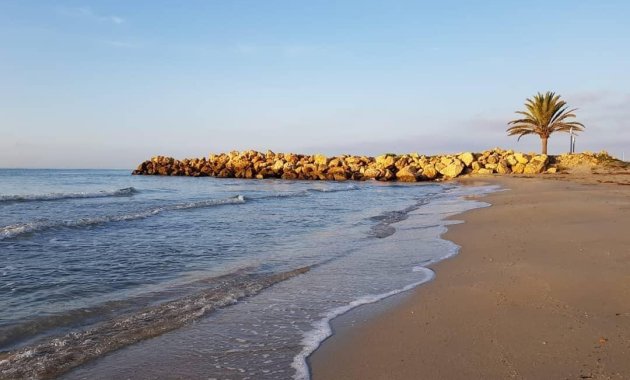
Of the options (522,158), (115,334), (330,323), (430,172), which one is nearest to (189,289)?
(115,334)

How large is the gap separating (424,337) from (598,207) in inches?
420

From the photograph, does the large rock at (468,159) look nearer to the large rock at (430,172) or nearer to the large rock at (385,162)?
the large rock at (430,172)

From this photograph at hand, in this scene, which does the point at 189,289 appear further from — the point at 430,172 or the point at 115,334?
the point at 430,172

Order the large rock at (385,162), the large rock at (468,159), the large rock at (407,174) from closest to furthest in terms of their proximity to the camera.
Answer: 1. the large rock at (407,174)
2. the large rock at (468,159)
3. the large rock at (385,162)

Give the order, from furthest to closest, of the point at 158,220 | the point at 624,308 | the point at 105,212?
the point at 105,212, the point at 158,220, the point at 624,308

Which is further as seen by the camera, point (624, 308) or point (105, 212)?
point (105, 212)

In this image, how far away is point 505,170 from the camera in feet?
126

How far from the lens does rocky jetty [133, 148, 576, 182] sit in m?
39.0

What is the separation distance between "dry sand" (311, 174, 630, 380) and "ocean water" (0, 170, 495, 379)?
0.45m

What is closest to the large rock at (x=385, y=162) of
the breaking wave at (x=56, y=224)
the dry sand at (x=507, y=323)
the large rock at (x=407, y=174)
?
the large rock at (x=407, y=174)

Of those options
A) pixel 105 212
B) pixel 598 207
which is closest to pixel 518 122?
pixel 598 207

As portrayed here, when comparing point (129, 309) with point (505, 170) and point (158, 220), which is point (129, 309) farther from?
point (505, 170)

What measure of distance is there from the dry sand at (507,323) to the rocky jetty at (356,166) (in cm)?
3239

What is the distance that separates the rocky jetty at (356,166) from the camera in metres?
39.0
